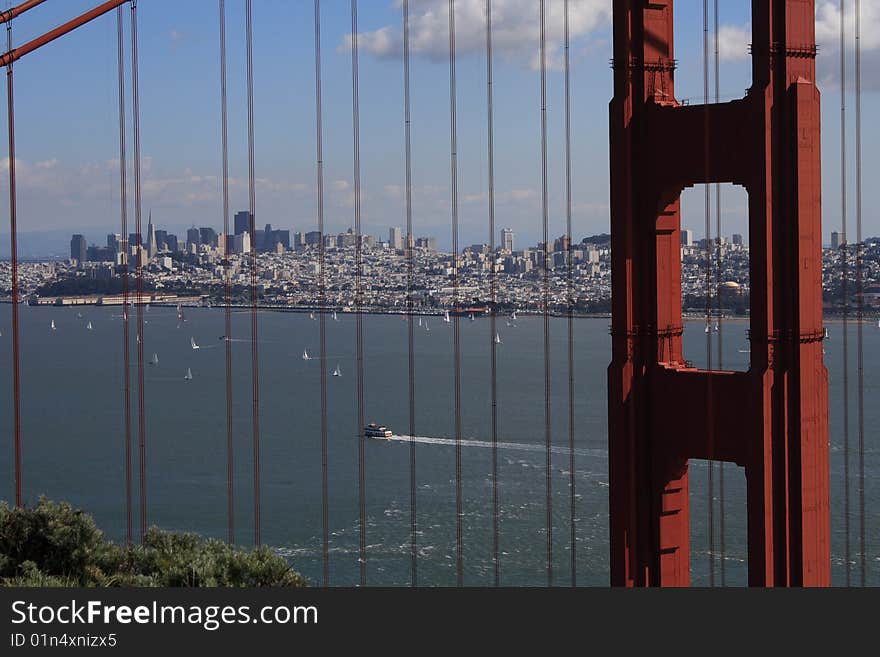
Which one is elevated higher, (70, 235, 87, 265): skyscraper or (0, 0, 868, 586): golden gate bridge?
(70, 235, 87, 265): skyscraper

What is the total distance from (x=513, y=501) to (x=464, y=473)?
222cm

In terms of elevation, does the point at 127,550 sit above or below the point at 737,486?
above

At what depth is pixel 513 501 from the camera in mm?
23203

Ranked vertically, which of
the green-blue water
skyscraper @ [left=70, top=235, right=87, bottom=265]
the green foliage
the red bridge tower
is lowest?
the green-blue water

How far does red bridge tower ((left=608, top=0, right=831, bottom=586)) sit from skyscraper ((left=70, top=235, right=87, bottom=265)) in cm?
5376

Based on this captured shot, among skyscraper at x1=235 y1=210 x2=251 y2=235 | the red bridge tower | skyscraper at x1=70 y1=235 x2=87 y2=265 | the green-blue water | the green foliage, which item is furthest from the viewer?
skyscraper at x1=70 y1=235 x2=87 y2=265

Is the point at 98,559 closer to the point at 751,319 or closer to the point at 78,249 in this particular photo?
the point at 751,319

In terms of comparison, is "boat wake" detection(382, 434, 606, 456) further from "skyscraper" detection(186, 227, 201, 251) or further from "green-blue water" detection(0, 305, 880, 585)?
"skyscraper" detection(186, 227, 201, 251)

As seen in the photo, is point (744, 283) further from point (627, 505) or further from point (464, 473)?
point (627, 505)

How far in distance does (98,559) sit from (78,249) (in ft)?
183

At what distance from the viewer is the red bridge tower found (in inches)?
253

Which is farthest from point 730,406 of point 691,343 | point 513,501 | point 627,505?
point 691,343

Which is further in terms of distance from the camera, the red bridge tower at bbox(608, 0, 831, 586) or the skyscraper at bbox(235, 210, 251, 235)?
the skyscraper at bbox(235, 210, 251, 235)

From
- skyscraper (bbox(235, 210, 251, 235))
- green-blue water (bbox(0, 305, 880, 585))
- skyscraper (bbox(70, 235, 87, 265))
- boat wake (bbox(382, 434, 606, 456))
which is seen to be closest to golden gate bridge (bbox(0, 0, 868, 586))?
green-blue water (bbox(0, 305, 880, 585))
